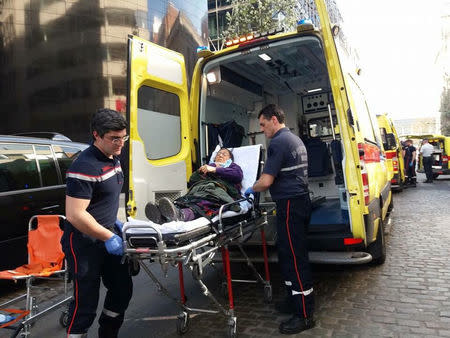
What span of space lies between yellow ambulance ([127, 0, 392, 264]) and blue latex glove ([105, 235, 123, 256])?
121 centimetres

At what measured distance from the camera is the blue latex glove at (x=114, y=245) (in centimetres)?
258

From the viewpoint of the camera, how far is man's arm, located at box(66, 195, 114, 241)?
2.44 metres

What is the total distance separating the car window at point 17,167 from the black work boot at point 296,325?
358 cm

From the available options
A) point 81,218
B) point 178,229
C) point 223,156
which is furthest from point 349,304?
point 81,218

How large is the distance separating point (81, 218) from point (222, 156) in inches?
100

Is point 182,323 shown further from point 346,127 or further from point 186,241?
point 346,127

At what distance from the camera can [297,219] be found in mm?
3406

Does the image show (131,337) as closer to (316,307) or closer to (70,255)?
(70,255)

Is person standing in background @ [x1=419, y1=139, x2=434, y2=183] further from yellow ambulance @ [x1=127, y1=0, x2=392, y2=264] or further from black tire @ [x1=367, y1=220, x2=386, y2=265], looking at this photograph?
black tire @ [x1=367, y1=220, x2=386, y2=265]

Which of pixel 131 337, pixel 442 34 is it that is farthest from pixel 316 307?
pixel 442 34

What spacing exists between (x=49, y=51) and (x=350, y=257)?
883 inches

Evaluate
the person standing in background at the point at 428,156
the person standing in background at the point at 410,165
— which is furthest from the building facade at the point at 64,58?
the person standing in background at the point at 428,156

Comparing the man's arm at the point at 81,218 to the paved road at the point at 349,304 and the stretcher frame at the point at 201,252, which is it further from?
the paved road at the point at 349,304

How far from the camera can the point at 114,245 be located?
259 centimetres
